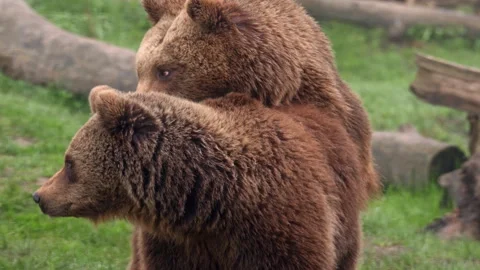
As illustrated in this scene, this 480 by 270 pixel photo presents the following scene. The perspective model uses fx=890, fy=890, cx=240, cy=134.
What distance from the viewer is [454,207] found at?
853 cm

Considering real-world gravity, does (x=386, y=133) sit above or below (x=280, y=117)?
below

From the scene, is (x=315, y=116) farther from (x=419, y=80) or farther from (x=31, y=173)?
(x=419, y=80)

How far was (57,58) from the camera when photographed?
988cm

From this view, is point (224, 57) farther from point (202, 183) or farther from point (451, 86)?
point (451, 86)

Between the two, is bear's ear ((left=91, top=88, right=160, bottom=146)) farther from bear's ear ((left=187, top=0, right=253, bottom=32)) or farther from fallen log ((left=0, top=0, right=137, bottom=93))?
fallen log ((left=0, top=0, right=137, bottom=93))

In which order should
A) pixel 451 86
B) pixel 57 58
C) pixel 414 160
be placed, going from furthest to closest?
pixel 57 58
pixel 451 86
pixel 414 160

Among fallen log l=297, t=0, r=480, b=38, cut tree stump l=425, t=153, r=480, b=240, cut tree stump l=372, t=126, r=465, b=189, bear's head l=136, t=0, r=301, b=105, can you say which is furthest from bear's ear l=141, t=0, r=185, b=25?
fallen log l=297, t=0, r=480, b=38

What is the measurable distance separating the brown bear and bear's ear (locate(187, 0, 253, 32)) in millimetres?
554

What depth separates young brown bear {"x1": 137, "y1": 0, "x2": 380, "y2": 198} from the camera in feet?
15.3

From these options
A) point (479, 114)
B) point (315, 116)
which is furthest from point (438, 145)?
point (315, 116)

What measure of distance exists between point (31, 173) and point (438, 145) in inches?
162

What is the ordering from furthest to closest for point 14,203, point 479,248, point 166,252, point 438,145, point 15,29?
1. point 15,29
2. point 438,145
3. point 479,248
4. point 14,203
5. point 166,252

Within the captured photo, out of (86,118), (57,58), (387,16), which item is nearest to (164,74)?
(86,118)

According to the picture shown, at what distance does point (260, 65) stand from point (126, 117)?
86 cm
